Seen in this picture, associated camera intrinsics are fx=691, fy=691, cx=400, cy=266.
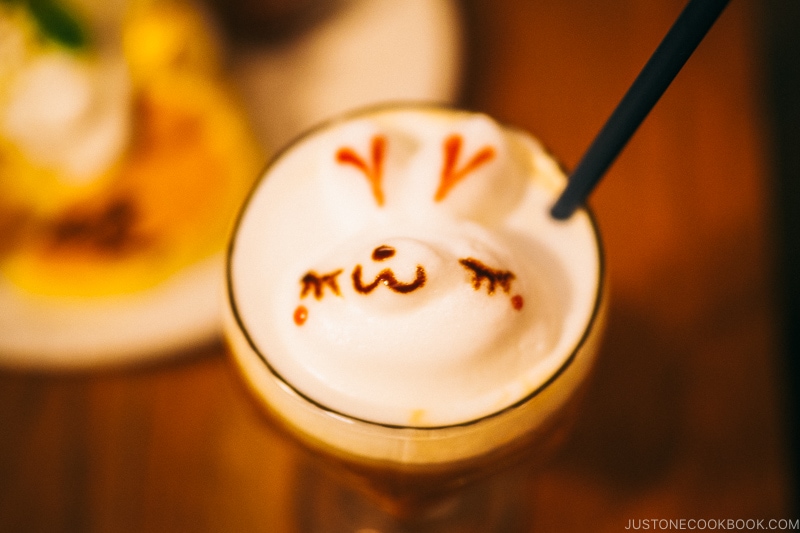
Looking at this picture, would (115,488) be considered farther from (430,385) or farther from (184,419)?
(430,385)

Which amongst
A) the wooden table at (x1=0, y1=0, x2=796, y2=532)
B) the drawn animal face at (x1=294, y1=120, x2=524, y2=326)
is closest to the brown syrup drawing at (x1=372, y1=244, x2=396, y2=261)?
the drawn animal face at (x1=294, y1=120, x2=524, y2=326)

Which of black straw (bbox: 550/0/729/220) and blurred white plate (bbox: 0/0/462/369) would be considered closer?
black straw (bbox: 550/0/729/220)

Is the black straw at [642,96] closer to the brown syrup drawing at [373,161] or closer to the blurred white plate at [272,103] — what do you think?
the brown syrup drawing at [373,161]

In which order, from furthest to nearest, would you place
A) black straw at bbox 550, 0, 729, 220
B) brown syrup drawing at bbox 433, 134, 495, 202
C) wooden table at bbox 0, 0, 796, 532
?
wooden table at bbox 0, 0, 796, 532, brown syrup drawing at bbox 433, 134, 495, 202, black straw at bbox 550, 0, 729, 220

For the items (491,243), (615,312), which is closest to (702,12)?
(491,243)

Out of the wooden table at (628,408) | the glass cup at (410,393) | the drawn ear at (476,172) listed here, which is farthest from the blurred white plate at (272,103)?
the drawn ear at (476,172)

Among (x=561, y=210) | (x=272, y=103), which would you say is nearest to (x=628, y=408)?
(x=561, y=210)

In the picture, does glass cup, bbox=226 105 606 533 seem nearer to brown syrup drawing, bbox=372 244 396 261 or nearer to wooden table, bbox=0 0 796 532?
brown syrup drawing, bbox=372 244 396 261
